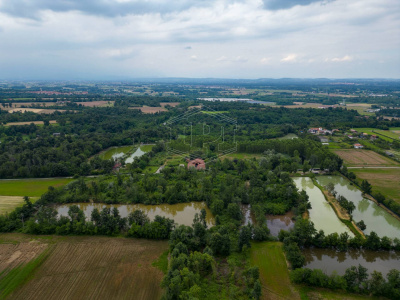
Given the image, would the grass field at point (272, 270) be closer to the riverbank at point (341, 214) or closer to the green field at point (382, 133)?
the riverbank at point (341, 214)

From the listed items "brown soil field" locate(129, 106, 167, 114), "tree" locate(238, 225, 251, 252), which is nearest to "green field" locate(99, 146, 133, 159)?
"brown soil field" locate(129, 106, 167, 114)

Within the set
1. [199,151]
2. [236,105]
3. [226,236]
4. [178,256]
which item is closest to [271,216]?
[226,236]

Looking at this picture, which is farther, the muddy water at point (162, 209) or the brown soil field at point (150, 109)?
the brown soil field at point (150, 109)

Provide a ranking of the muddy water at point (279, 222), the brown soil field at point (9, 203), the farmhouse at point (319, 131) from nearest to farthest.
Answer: the muddy water at point (279, 222), the brown soil field at point (9, 203), the farmhouse at point (319, 131)

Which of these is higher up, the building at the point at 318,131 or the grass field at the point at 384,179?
the building at the point at 318,131

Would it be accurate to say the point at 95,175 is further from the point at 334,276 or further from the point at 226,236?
the point at 334,276

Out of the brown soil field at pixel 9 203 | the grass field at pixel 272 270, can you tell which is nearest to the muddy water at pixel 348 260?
the grass field at pixel 272 270
